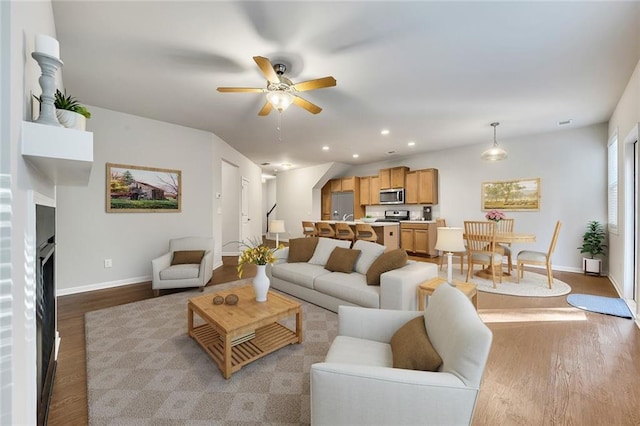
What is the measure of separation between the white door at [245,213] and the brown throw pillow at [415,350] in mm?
6160

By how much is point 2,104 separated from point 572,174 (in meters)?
6.83

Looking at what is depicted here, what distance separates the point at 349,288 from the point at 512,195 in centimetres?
467

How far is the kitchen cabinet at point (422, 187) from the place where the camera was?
256 inches

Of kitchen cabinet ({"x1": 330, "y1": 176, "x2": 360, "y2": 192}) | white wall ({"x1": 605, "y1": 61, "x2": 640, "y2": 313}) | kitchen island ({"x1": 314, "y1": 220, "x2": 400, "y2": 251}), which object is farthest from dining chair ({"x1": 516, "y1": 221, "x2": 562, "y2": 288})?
kitchen cabinet ({"x1": 330, "y1": 176, "x2": 360, "y2": 192})

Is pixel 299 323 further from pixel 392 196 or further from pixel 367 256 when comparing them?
pixel 392 196

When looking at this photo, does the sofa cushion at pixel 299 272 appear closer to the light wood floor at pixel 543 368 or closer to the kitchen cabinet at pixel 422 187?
the light wood floor at pixel 543 368

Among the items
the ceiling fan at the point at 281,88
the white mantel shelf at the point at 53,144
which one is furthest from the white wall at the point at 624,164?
the white mantel shelf at the point at 53,144

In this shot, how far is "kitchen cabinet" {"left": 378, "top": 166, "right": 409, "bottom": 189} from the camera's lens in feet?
22.9

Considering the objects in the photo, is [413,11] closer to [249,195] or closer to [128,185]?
[128,185]

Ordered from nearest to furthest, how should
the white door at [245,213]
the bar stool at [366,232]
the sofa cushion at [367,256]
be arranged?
the sofa cushion at [367,256], the bar stool at [366,232], the white door at [245,213]

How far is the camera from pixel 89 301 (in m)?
3.36

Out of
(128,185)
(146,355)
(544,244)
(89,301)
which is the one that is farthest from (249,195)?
(544,244)

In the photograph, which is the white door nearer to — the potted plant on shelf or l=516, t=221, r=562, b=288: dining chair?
the potted plant on shelf

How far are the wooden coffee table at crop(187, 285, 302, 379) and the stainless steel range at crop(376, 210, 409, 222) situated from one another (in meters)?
5.37
